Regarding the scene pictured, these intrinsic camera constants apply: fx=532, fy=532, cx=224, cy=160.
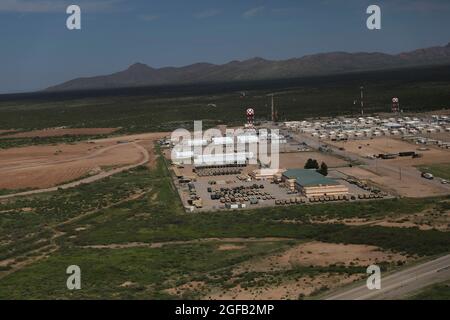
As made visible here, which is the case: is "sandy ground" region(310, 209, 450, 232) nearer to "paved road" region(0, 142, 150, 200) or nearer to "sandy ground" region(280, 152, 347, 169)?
"sandy ground" region(280, 152, 347, 169)

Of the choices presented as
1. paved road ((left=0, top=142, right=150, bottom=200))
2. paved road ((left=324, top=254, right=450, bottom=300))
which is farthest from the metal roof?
paved road ((left=0, top=142, right=150, bottom=200))

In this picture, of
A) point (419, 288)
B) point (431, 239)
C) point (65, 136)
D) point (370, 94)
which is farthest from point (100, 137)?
point (370, 94)

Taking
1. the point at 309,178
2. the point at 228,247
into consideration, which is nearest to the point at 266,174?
the point at 309,178

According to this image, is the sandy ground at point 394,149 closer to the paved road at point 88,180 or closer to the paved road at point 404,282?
the paved road at point 88,180

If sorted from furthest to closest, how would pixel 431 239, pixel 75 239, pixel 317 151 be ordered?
pixel 317 151
pixel 75 239
pixel 431 239

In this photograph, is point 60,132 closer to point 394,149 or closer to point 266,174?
point 266,174

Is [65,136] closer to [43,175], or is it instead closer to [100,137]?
[100,137]

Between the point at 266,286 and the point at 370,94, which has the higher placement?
the point at 370,94
